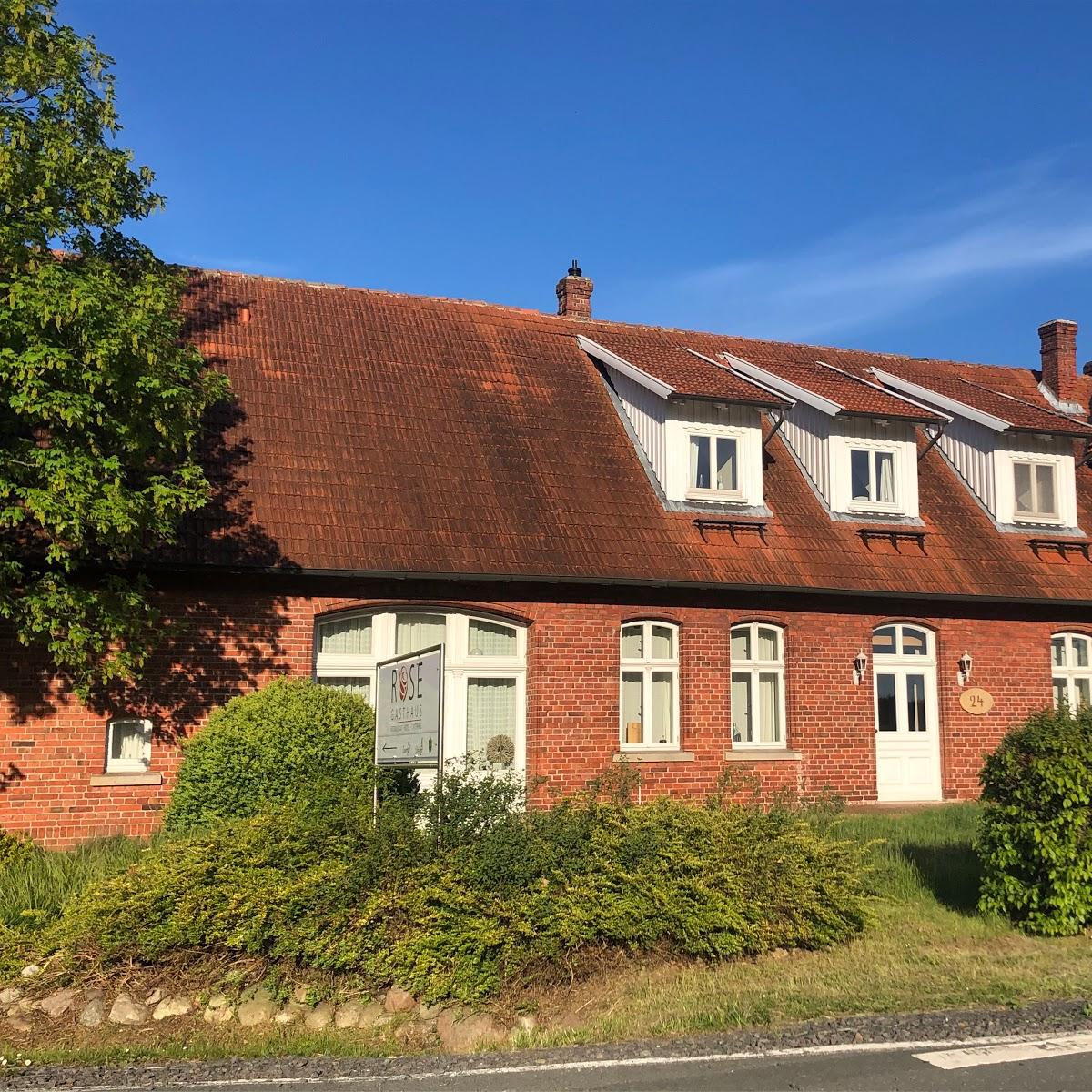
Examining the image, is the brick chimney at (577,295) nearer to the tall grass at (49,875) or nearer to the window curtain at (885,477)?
the window curtain at (885,477)

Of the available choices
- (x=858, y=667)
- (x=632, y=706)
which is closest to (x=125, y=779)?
(x=632, y=706)

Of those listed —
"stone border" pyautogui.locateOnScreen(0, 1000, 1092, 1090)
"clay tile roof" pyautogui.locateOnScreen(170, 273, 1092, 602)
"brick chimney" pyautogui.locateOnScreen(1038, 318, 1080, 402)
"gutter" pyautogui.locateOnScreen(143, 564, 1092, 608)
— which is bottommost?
"stone border" pyautogui.locateOnScreen(0, 1000, 1092, 1090)

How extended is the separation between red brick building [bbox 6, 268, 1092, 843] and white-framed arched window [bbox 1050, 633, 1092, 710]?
4 centimetres

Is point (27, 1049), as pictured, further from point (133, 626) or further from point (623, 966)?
point (133, 626)

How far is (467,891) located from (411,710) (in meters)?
1.64

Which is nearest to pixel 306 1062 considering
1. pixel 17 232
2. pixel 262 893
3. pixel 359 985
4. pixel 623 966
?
pixel 359 985

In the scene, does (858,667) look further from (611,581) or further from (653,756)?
(611,581)

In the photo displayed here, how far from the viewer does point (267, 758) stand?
10.8 m

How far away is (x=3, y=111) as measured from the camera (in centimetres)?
1053

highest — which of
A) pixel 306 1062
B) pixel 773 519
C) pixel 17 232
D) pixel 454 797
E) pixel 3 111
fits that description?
pixel 3 111

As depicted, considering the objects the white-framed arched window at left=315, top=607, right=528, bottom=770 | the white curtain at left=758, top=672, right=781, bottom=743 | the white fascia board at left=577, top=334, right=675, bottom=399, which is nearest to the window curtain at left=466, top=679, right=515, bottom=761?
the white-framed arched window at left=315, top=607, right=528, bottom=770

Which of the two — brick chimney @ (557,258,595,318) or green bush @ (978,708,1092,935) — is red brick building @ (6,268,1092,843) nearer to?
brick chimney @ (557,258,595,318)

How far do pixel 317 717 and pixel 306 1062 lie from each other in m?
4.51

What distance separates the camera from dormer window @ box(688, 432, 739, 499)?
55.3 ft
